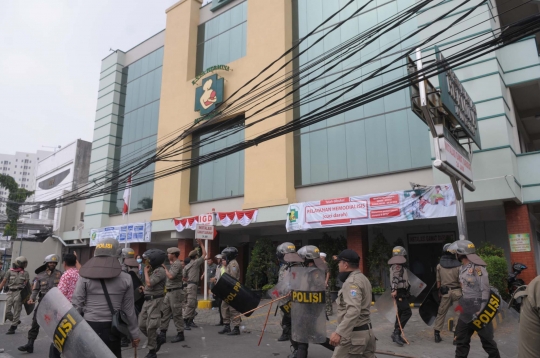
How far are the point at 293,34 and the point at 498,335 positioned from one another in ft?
45.4

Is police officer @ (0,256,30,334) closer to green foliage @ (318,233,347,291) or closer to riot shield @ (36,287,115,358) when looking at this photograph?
riot shield @ (36,287,115,358)

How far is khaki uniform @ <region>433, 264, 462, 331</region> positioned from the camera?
25.3ft

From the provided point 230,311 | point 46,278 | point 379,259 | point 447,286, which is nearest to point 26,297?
point 46,278

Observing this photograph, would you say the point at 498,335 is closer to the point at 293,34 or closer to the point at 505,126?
the point at 505,126

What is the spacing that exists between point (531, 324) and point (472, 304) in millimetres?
3643

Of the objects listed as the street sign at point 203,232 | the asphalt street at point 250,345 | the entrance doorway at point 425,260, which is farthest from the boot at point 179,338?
the entrance doorway at point 425,260

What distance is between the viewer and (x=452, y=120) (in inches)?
383

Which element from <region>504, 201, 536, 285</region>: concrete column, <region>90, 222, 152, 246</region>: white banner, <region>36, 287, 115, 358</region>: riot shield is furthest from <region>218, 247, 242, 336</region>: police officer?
<region>90, 222, 152, 246</region>: white banner

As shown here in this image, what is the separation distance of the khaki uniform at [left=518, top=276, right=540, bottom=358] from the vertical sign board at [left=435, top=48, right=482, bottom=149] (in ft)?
24.5

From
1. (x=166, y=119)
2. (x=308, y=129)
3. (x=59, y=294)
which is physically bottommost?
(x=59, y=294)

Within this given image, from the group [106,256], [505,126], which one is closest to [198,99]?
[505,126]

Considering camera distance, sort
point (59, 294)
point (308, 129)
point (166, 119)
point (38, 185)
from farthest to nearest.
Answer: point (38, 185), point (166, 119), point (308, 129), point (59, 294)

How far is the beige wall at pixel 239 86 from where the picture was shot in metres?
15.7

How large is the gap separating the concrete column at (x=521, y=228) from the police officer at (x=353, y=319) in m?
8.37
